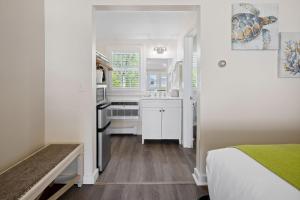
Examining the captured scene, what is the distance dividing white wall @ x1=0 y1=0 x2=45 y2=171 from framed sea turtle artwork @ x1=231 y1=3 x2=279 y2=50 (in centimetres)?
211

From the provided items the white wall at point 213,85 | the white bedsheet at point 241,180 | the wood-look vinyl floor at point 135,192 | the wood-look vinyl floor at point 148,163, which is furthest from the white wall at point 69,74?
the white bedsheet at point 241,180

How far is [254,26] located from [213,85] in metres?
0.79

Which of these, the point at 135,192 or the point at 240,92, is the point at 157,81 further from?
the point at 135,192

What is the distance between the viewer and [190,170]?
3.09m

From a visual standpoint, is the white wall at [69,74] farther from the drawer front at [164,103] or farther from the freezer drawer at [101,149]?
the drawer front at [164,103]

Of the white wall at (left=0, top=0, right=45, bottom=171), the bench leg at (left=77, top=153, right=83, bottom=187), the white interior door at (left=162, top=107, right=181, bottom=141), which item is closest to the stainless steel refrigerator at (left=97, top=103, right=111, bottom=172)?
the bench leg at (left=77, top=153, right=83, bottom=187)

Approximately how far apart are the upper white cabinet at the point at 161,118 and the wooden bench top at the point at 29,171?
2.19 meters

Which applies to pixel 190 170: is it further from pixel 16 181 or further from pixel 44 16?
pixel 44 16

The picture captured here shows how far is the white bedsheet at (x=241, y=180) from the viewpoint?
0.99 metres

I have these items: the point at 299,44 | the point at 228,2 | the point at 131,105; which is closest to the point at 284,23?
the point at 299,44

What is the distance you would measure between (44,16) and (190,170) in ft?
8.49

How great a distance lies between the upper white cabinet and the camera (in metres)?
4.46

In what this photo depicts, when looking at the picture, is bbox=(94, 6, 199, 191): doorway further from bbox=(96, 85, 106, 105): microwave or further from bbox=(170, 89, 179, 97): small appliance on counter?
bbox=(96, 85, 106, 105): microwave

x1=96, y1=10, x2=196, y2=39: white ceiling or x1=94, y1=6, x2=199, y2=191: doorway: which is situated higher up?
x1=96, y1=10, x2=196, y2=39: white ceiling
